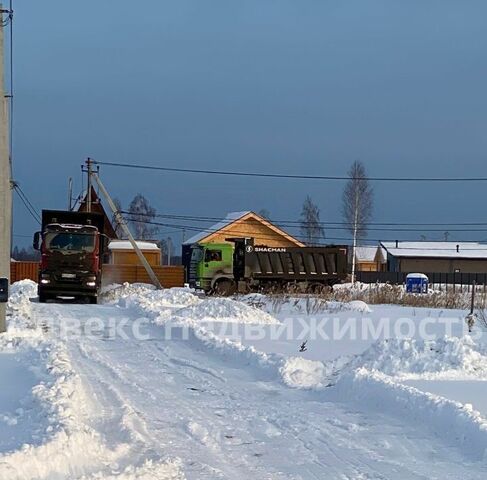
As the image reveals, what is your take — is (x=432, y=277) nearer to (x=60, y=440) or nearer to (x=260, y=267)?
(x=260, y=267)

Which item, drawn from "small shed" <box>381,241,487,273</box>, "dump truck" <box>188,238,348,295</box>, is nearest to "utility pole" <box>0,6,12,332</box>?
"dump truck" <box>188,238,348,295</box>

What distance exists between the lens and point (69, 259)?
2634cm

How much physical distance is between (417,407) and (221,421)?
2.00m

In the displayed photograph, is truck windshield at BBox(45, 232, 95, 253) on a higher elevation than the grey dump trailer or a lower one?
higher

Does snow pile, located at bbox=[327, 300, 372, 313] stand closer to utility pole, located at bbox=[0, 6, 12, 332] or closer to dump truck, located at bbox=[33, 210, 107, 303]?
dump truck, located at bbox=[33, 210, 107, 303]

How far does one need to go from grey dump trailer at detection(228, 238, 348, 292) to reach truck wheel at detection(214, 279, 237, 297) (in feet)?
0.80

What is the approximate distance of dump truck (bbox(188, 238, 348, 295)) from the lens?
34.6 meters

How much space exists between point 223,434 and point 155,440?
0.71 metres

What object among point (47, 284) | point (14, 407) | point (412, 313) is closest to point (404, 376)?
point (14, 407)

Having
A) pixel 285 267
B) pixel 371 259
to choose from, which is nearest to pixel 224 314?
pixel 285 267

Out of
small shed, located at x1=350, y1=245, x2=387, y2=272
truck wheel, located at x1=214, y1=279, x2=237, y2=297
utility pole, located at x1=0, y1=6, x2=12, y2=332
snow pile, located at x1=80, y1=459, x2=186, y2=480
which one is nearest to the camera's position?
snow pile, located at x1=80, y1=459, x2=186, y2=480

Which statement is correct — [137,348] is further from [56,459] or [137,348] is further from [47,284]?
[47,284]

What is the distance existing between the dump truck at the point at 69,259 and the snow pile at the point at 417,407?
61.3 ft

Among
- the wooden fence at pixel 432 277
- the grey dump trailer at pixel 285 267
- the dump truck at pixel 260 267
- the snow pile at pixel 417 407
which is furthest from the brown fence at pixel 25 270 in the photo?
the snow pile at pixel 417 407
